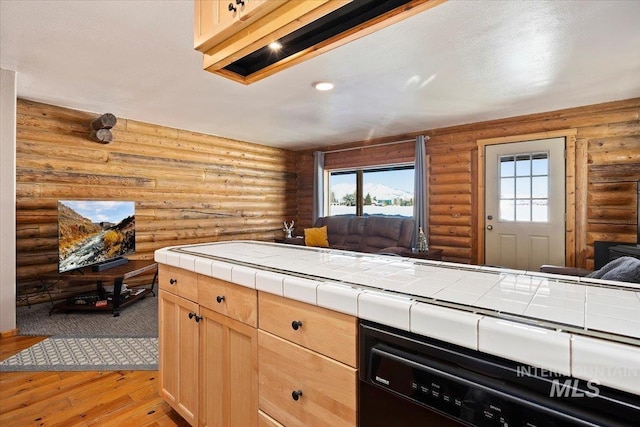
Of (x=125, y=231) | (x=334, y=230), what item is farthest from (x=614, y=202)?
(x=125, y=231)

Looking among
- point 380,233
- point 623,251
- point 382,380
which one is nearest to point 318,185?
point 380,233

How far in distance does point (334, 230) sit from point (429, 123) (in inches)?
91.5

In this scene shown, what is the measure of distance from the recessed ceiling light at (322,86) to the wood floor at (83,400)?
9.33ft

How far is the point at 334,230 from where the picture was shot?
5734 mm

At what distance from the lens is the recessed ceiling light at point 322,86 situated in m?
3.16

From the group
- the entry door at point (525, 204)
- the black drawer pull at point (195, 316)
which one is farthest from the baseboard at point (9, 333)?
the entry door at point (525, 204)

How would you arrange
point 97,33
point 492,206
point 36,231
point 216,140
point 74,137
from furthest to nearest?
point 216,140, point 492,206, point 74,137, point 36,231, point 97,33

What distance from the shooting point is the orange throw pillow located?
563 centimetres

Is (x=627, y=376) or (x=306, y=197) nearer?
(x=627, y=376)

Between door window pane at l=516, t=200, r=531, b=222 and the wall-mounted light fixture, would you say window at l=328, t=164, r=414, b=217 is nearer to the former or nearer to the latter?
door window pane at l=516, t=200, r=531, b=222

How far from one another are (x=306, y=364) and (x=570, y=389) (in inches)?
27.4

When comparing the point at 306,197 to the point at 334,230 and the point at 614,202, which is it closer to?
the point at 334,230

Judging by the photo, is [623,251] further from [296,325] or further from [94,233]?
[94,233]

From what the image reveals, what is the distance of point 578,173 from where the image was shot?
13.0 ft
